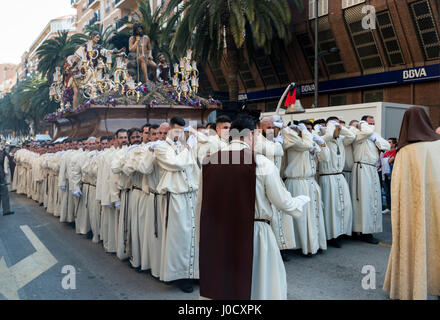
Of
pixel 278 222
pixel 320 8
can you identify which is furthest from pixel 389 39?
pixel 278 222

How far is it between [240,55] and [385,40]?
658cm

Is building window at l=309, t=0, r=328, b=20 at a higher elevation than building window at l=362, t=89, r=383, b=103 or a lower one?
higher

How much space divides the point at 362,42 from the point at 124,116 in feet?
43.5

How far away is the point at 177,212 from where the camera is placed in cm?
507

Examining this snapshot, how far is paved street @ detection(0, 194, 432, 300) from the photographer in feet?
15.8

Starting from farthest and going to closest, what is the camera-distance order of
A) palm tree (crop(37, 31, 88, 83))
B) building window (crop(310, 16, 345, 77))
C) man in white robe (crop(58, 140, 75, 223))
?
palm tree (crop(37, 31, 88, 83)) < building window (crop(310, 16, 345, 77)) < man in white robe (crop(58, 140, 75, 223))

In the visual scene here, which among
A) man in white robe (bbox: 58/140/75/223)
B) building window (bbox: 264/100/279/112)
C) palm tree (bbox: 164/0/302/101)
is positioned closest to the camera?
man in white robe (bbox: 58/140/75/223)

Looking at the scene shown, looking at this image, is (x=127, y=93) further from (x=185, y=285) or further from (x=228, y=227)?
(x=228, y=227)

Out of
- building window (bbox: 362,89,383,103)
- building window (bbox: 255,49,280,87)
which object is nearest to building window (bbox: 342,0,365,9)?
building window (bbox: 362,89,383,103)

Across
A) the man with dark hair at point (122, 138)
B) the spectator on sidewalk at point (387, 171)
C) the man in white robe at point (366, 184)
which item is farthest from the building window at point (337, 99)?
the man with dark hair at point (122, 138)

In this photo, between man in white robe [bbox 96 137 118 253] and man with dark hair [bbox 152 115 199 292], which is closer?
man with dark hair [bbox 152 115 199 292]

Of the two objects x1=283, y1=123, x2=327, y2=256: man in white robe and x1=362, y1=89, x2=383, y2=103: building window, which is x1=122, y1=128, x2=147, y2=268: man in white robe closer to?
x1=283, y1=123, x2=327, y2=256: man in white robe

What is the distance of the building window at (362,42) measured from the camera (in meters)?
18.7

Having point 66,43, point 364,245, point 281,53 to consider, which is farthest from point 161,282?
point 66,43
